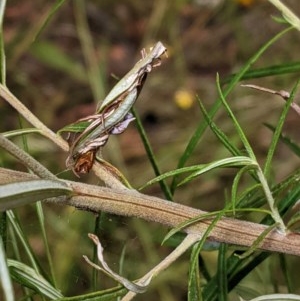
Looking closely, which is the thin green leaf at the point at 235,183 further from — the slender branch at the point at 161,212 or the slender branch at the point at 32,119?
the slender branch at the point at 32,119

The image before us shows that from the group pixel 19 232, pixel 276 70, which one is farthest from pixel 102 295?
pixel 276 70

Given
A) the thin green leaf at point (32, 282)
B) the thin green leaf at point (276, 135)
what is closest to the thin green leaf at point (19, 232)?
the thin green leaf at point (32, 282)

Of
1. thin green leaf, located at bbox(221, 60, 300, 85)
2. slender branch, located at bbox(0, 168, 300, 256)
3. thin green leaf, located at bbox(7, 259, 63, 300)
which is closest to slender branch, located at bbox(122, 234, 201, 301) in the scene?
slender branch, located at bbox(0, 168, 300, 256)

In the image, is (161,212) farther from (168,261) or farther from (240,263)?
(240,263)

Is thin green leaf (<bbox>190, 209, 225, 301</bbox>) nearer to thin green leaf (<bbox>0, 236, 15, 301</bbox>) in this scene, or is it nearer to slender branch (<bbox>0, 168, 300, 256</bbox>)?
slender branch (<bbox>0, 168, 300, 256</bbox>)

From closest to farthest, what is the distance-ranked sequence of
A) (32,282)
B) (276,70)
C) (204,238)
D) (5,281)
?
(5,281)
(204,238)
(32,282)
(276,70)

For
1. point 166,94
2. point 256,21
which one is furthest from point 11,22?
point 256,21
